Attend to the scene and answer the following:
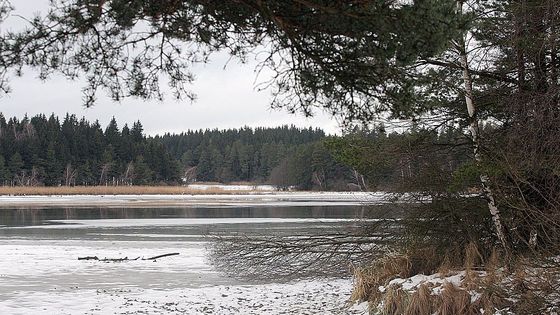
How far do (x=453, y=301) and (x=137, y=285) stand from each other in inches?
305

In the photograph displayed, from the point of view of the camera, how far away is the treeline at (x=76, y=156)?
86.8 m

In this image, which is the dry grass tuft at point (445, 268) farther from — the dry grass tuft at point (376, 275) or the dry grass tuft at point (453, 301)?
the dry grass tuft at point (376, 275)

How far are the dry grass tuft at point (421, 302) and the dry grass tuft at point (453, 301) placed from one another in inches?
9.3

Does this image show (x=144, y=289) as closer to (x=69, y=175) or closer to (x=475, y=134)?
(x=475, y=134)

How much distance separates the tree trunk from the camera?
10695 mm

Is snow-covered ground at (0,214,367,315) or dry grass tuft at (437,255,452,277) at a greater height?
dry grass tuft at (437,255,452,277)

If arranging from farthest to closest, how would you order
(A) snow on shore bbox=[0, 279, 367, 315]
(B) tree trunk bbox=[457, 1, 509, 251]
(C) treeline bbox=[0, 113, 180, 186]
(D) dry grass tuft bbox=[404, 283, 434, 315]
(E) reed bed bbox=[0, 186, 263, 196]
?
1. (C) treeline bbox=[0, 113, 180, 186]
2. (E) reed bed bbox=[0, 186, 263, 196]
3. (A) snow on shore bbox=[0, 279, 367, 315]
4. (B) tree trunk bbox=[457, 1, 509, 251]
5. (D) dry grass tuft bbox=[404, 283, 434, 315]

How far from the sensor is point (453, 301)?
31.5 feet

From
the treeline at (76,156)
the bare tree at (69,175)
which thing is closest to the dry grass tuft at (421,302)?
the treeline at (76,156)

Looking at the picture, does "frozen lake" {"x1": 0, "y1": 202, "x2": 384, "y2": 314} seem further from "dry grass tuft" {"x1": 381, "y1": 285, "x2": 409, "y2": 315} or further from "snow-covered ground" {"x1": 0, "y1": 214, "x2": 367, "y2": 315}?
"dry grass tuft" {"x1": 381, "y1": 285, "x2": 409, "y2": 315}

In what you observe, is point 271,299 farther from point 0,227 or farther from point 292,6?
point 0,227

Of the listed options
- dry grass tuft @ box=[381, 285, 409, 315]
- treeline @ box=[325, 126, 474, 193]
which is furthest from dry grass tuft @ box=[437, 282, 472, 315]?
treeline @ box=[325, 126, 474, 193]

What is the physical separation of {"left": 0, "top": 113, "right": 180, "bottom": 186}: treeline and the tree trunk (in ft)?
260

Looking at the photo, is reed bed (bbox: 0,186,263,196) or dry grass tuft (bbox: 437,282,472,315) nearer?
dry grass tuft (bbox: 437,282,472,315)
